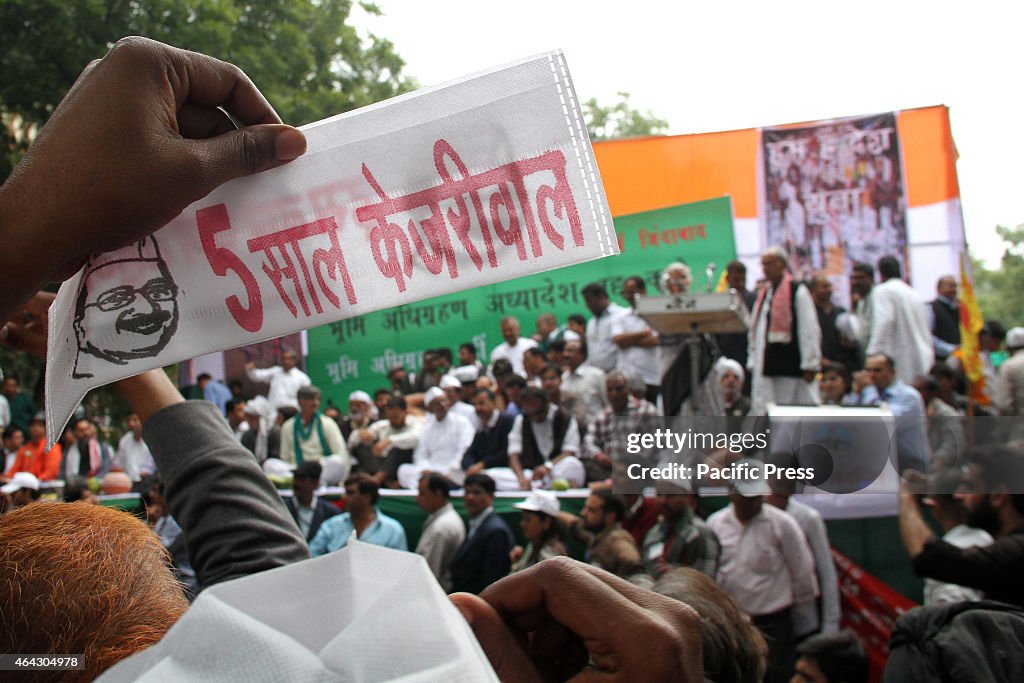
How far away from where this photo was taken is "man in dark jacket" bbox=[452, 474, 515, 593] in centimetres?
600

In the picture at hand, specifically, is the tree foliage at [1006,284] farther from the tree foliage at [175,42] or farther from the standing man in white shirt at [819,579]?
the standing man in white shirt at [819,579]

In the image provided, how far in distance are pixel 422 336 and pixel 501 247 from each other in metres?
9.53

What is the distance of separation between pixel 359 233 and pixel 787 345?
6007 millimetres

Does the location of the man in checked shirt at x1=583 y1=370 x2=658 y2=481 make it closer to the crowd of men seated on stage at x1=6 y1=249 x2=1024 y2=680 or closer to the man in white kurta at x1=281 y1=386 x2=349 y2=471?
the crowd of men seated on stage at x1=6 y1=249 x2=1024 y2=680

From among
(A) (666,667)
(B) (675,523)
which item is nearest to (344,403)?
(B) (675,523)

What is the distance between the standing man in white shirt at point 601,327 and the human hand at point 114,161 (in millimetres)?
7131

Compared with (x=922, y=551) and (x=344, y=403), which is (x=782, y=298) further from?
(x=344, y=403)

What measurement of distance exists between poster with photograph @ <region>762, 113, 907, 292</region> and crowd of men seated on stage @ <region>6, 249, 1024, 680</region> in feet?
1.00

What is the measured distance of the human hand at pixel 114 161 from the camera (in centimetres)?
95

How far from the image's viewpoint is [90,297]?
1.21 metres

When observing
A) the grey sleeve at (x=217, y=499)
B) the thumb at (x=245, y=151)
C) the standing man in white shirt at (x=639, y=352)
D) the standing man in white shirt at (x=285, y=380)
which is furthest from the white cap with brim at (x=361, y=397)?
the thumb at (x=245, y=151)

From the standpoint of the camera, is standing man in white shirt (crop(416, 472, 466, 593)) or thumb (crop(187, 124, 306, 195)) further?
standing man in white shirt (crop(416, 472, 466, 593))

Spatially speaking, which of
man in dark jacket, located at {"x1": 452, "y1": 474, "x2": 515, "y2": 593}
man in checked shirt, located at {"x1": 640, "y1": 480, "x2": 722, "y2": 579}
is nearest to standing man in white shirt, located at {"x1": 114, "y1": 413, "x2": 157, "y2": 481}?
man in dark jacket, located at {"x1": 452, "y1": 474, "x2": 515, "y2": 593}

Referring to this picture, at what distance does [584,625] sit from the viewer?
863 millimetres
